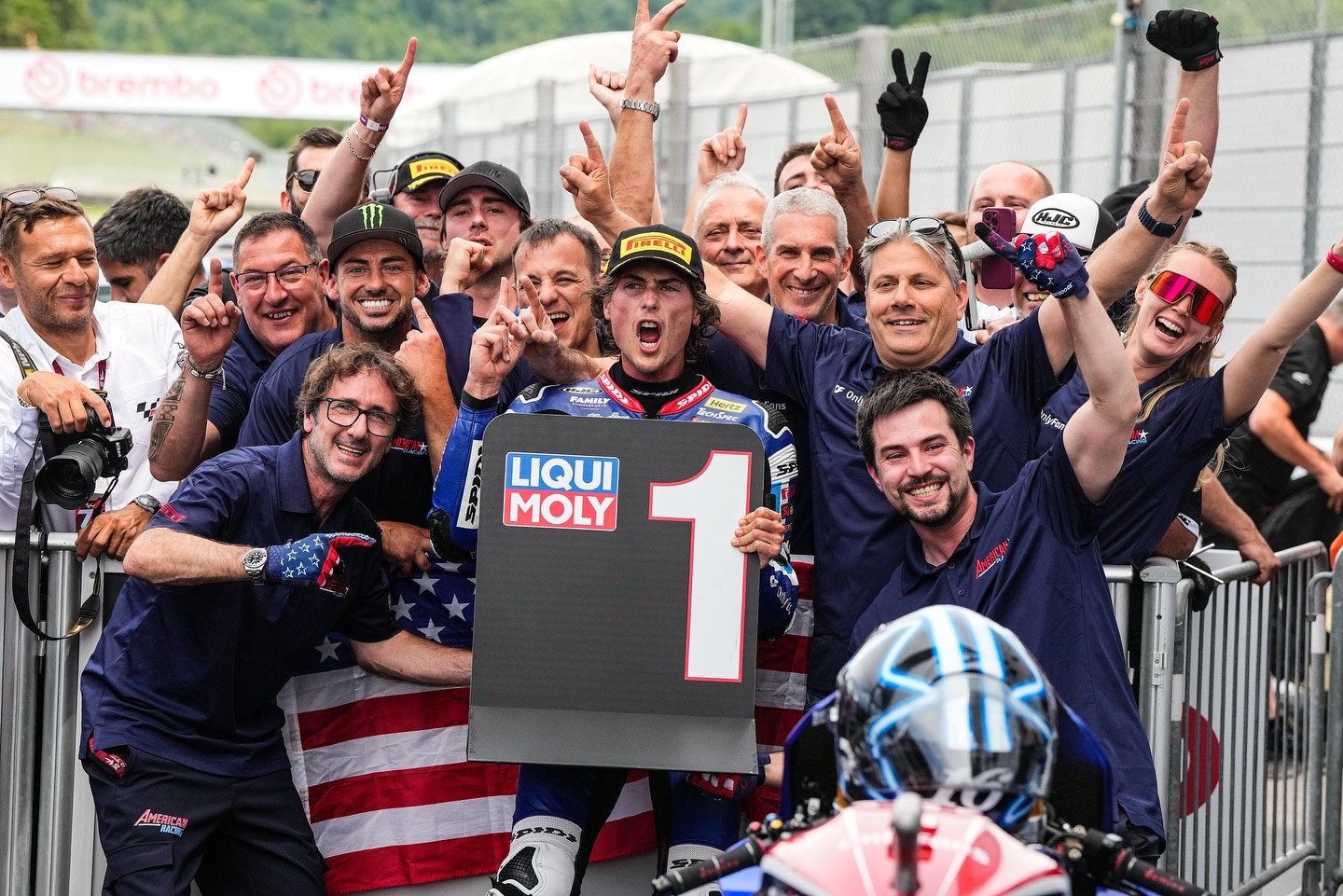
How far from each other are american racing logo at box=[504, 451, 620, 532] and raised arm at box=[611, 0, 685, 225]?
1.84m

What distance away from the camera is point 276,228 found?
596cm

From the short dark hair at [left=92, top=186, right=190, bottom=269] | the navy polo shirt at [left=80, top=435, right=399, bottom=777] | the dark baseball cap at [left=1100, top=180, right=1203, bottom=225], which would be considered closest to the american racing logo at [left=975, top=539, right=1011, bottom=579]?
the navy polo shirt at [left=80, top=435, right=399, bottom=777]

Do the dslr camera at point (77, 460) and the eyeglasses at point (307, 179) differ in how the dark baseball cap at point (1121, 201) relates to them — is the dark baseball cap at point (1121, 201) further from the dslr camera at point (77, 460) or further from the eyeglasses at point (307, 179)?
the dslr camera at point (77, 460)

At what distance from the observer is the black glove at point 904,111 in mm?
6379

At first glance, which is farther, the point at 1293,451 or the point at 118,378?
the point at 1293,451

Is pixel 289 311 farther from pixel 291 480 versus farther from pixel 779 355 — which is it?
pixel 779 355

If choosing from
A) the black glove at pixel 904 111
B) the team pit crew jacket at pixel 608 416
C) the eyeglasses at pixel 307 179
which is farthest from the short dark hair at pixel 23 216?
the black glove at pixel 904 111

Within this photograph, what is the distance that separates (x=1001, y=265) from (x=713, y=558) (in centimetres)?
277

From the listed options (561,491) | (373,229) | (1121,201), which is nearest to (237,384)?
(373,229)

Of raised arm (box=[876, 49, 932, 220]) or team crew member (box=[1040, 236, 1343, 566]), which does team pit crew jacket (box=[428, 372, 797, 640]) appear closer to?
team crew member (box=[1040, 236, 1343, 566])

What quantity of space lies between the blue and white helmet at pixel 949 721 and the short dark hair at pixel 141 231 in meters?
5.50

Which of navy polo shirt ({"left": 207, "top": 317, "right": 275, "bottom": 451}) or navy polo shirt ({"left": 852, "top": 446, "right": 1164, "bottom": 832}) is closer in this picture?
navy polo shirt ({"left": 852, "top": 446, "right": 1164, "bottom": 832})

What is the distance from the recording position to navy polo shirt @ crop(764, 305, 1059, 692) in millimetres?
4797

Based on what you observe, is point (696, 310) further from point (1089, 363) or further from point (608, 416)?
point (1089, 363)
